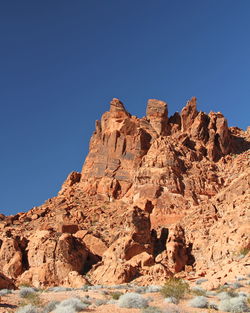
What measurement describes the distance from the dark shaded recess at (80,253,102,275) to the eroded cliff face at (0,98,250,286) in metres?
0.11

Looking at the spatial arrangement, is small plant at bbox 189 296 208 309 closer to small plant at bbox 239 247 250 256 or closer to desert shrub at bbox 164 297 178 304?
desert shrub at bbox 164 297 178 304

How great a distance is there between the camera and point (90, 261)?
1943 inches

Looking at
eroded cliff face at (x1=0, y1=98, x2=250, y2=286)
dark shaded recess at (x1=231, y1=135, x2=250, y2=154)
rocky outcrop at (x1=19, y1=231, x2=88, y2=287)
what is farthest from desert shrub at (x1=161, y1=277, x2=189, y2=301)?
dark shaded recess at (x1=231, y1=135, x2=250, y2=154)

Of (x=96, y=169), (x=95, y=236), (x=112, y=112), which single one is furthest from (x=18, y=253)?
(x=112, y=112)

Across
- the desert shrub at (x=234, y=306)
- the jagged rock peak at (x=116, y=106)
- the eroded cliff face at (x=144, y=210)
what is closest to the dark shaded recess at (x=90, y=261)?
the eroded cliff face at (x=144, y=210)

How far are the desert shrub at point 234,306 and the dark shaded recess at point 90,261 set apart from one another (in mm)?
29884

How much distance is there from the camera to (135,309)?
18.6 m

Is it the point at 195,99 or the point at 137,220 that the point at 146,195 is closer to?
the point at 137,220

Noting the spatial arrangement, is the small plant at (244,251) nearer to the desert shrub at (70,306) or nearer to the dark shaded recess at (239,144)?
the desert shrub at (70,306)

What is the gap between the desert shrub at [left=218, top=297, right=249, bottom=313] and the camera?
59.3ft

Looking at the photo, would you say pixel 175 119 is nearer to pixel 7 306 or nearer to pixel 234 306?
pixel 234 306

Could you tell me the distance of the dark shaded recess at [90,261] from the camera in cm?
4771

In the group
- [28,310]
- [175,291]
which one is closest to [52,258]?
[175,291]

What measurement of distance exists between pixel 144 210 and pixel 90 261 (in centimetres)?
1578
